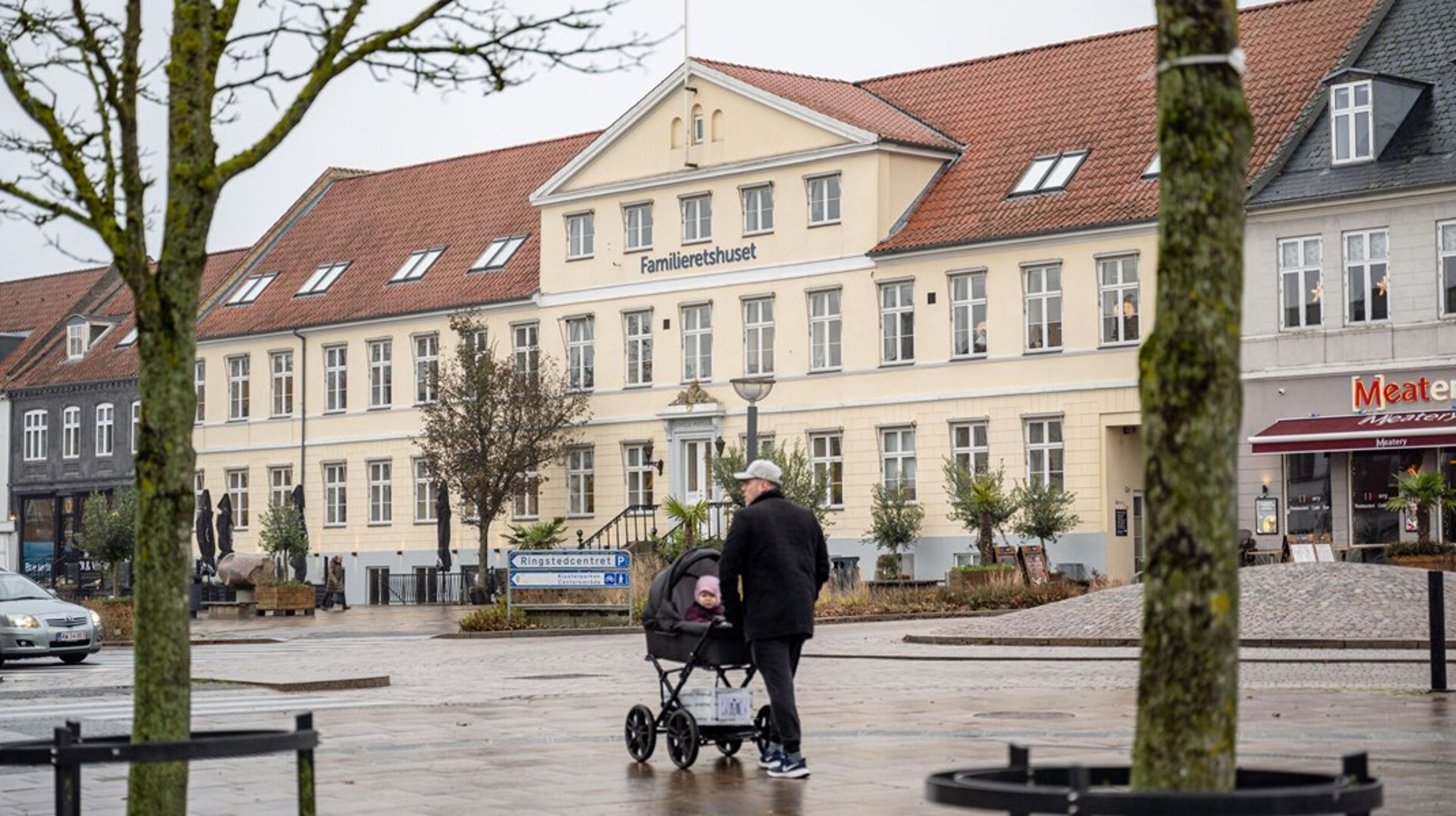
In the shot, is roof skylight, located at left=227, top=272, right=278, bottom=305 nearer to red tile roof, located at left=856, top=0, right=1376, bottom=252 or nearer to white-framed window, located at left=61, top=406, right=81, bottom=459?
white-framed window, located at left=61, top=406, right=81, bottom=459

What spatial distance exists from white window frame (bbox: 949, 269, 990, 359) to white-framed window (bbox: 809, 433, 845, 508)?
384cm

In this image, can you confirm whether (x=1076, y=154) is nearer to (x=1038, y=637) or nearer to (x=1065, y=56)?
(x=1065, y=56)

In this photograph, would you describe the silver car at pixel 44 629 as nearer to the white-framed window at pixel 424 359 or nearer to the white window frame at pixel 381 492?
the white-framed window at pixel 424 359

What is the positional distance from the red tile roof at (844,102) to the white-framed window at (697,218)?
303cm

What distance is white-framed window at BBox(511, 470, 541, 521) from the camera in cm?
5572

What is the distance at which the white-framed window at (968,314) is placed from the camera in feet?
161

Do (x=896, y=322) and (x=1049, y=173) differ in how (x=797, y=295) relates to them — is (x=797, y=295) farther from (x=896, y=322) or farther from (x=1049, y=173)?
(x=1049, y=173)

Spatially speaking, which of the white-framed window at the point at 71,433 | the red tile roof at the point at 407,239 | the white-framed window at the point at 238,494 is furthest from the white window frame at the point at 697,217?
the white-framed window at the point at 71,433

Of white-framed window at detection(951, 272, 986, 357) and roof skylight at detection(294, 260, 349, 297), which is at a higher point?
roof skylight at detection(294, 260, 349, 297)

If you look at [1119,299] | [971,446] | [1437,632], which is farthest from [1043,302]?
[1437,632]

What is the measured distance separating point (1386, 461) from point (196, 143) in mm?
37377

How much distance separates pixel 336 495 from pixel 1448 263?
1282 inches

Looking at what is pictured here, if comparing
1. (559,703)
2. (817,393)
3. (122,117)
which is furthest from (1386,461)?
(122,117)

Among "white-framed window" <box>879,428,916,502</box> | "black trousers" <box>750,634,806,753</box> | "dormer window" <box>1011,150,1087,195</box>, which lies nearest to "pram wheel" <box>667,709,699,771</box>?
"black trousers" <box>750,634,806,753</box>
